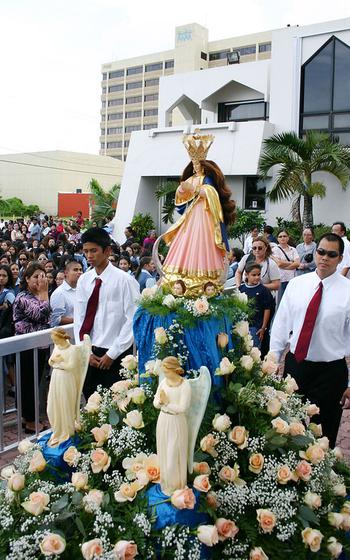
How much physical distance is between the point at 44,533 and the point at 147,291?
156 cm

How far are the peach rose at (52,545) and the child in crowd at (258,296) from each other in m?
3.86

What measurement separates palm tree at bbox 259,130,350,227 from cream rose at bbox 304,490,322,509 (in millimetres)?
14576

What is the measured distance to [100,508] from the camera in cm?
301

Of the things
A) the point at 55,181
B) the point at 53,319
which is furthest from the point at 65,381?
the point at 55,181

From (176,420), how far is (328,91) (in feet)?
59.5

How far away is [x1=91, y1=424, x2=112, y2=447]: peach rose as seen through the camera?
341cm

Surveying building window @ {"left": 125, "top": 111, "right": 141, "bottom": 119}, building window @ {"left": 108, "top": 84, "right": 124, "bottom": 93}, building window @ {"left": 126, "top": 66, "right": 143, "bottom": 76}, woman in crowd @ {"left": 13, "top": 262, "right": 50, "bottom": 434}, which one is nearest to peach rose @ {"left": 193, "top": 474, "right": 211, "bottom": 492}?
woman in crowd @ {"left": 13, "top": 262, "right": 50, "bottom": 434}

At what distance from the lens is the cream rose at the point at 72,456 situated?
11.0 ft

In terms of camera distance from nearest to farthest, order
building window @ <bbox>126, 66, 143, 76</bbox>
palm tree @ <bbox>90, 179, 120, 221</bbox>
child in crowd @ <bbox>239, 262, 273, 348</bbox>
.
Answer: child in crowd @ <bbox>239, 262, 273, 348</bbox>
palm tree @ <bbox>90, 179, 120, 221</bbox>
building window @ <bbox>126, 66, 143, 76</bbox>

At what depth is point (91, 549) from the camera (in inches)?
106

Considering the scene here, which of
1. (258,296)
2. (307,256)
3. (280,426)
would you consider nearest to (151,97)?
(307,256)

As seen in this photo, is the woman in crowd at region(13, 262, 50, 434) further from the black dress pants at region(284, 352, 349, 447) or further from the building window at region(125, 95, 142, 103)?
the building window at region(125, 95, 142, 103)

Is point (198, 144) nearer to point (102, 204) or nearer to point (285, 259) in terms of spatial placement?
point (285, 259)

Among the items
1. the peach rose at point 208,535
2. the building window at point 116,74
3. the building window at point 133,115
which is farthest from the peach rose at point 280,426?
the building window at point 116,74
